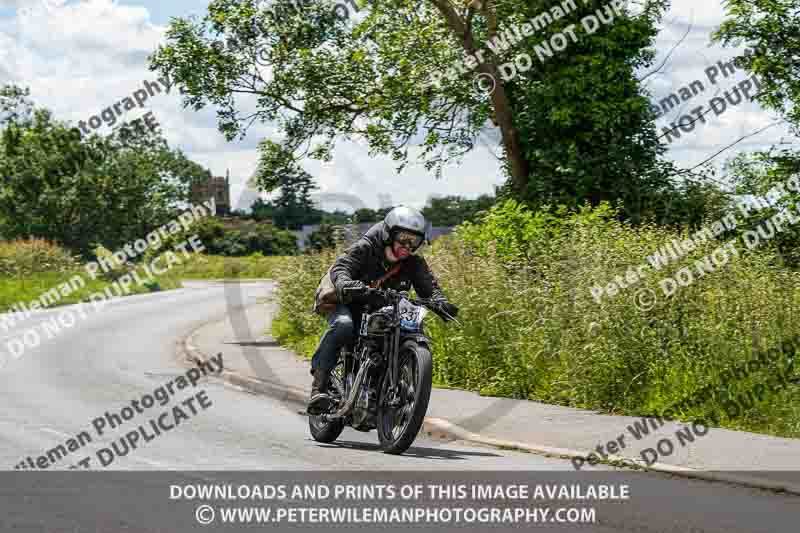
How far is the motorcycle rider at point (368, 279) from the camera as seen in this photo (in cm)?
991

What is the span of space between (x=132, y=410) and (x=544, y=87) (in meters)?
11.5

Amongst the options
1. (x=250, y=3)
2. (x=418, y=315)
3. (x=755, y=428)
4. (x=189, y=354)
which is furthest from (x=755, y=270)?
(x=250, y=3)

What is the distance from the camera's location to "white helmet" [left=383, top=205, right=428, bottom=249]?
376 inches

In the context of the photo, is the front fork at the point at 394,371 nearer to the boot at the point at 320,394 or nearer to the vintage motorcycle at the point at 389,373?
the vintage motorcycle at the point at 389,373

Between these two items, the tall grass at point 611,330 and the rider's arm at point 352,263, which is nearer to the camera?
the rider's arm at point 352,263

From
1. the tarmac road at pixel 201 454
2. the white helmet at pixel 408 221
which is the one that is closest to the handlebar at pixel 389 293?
the white helmet at pixel 408 221

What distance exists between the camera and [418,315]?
9.59m

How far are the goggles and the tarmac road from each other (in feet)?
5.93

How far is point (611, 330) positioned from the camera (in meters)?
12.3

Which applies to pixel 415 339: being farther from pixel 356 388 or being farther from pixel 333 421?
pixel 333 421

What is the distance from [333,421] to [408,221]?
199 cm

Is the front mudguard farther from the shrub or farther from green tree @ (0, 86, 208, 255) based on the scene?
green tree @ (0, 86, 208, 255)

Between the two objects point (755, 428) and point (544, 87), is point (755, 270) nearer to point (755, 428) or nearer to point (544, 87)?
point (755, 428)

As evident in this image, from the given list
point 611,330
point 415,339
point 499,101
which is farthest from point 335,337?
point 499,101
